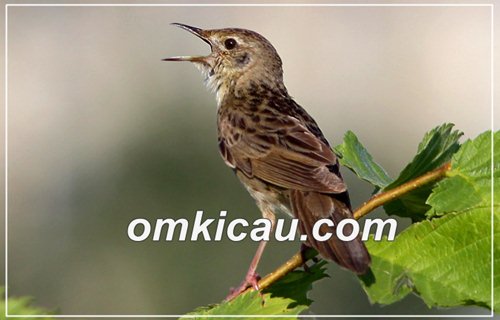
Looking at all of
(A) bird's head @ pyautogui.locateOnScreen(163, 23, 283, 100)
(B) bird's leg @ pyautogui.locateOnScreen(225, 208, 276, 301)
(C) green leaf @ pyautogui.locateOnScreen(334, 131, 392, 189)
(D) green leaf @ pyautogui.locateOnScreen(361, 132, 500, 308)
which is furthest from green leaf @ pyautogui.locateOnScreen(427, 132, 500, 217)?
(A) bird's head @ pyautogui.locateOnScreen(163, 23, 283, 100)

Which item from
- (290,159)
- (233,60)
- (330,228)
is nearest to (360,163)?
(330,228)

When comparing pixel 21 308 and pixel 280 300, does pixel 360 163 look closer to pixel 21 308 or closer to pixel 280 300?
pixel 280 300

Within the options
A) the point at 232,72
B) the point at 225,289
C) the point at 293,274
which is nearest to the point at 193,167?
the point at 225,289

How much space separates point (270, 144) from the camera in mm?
3533

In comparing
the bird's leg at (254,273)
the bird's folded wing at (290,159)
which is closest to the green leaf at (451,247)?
the bird's leg at (254,273)

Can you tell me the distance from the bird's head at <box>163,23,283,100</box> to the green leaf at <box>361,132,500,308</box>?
212 centimetres

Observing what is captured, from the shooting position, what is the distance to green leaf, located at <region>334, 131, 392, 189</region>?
7.95ft

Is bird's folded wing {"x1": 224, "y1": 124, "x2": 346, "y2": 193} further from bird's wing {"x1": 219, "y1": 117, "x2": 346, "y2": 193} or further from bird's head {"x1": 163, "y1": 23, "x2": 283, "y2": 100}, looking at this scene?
bird's head {"x1": 163, "y1": 23, "x2": 283, "y2": 100}

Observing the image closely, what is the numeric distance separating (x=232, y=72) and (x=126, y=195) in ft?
9.74

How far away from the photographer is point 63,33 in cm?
1026

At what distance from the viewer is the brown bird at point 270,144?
115 inches

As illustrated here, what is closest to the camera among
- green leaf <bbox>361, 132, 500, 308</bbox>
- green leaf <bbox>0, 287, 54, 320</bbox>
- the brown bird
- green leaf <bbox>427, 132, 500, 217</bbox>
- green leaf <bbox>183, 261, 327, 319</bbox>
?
green leaf <bbox>0, 287, 54, 320</bbox>

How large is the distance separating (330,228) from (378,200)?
0.59 m

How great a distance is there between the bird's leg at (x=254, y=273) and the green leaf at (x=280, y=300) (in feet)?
0.17
